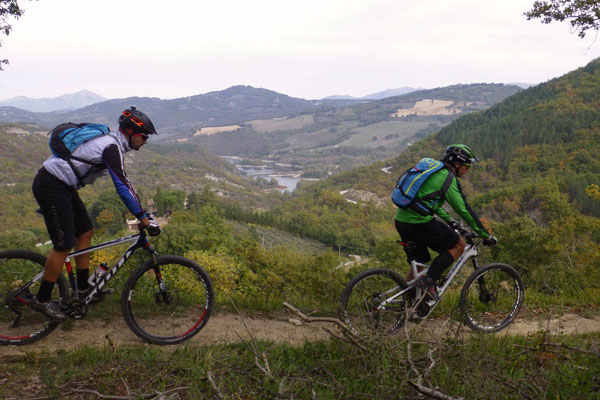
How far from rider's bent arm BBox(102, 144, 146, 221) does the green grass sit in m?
1.45

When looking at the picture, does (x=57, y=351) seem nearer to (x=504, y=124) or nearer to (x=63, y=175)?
(x=63, y=175)

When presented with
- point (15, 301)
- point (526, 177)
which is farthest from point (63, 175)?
point (526, 177)

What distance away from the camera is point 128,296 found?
15.2ft

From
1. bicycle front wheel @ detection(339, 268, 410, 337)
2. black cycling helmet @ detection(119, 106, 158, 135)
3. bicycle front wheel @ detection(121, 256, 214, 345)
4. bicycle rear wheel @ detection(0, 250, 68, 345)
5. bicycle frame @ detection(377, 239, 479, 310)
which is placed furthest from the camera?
bicycle frame @ detection(377, 239, 479, 310)

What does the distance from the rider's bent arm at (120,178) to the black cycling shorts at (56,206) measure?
0.56 metres

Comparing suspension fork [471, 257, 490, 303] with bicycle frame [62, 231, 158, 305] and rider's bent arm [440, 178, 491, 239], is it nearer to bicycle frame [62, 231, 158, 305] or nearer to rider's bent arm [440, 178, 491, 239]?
rider's bent arm [440, 178, 491, 239]

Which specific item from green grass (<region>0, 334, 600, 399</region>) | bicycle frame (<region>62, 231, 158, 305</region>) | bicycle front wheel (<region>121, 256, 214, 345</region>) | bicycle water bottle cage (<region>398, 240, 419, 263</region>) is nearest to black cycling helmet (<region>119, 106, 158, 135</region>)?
bicycle frame (<region>62, 231, 158, 305</region>)

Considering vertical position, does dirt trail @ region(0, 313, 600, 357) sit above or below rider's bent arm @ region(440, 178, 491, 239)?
below

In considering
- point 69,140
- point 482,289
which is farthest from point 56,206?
point 482,289

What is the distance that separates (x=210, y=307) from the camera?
4891mm

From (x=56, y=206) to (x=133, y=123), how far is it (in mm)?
1185

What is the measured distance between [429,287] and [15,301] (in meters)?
4.84

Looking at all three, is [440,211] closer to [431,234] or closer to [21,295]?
[431,234]

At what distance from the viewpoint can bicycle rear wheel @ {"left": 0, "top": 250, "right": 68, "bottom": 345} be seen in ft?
14.9
